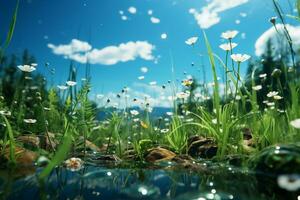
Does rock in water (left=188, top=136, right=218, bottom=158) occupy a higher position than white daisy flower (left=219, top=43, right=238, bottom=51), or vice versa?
white daisy flower (left=219, top=43, right=238, bottom=51)

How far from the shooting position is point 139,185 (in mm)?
2002

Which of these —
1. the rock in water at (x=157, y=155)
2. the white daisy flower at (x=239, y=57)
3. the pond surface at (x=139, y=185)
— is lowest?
the pond surface at (x=139, y=185)

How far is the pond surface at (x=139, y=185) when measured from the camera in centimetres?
170

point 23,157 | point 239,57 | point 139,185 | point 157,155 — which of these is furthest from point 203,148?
point 139,185

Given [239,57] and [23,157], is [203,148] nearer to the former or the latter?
[239,57]

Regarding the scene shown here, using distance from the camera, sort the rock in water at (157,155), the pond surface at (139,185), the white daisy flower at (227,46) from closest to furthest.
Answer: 1. the pond surface at (139,185)
2. the rock in water at (157,155)
3. the white daisy flower at (227,46)

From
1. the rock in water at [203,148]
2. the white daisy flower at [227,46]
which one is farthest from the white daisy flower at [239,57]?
the rock in water at [203,148]

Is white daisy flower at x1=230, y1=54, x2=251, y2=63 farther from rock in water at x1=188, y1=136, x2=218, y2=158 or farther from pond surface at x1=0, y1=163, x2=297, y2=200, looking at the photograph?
pond surface at x1=0, y1=163, x2=297, y2=200

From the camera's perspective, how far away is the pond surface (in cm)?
170

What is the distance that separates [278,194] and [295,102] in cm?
137

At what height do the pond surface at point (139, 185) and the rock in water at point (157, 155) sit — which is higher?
the rock in water at point (157, 155)

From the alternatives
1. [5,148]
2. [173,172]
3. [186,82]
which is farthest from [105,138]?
[173,172]

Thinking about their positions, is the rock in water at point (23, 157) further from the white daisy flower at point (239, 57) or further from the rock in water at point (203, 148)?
the white daisy flower at point (239, 57)


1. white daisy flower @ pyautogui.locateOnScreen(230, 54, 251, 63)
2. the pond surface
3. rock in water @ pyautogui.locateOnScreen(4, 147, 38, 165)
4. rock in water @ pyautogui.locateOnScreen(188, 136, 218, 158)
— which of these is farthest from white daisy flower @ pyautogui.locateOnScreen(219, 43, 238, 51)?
rock in water @ pyautogui.locateOnScreen(4, 147, 38, 165)
